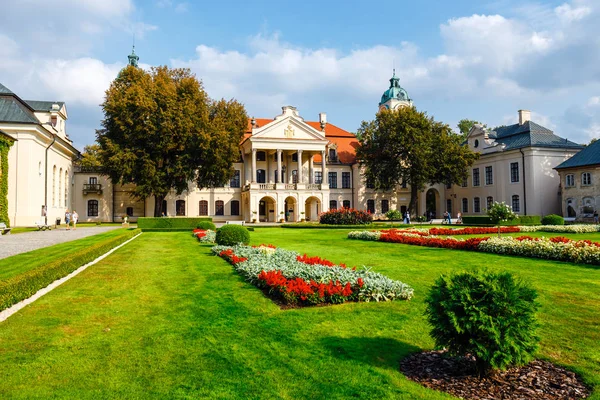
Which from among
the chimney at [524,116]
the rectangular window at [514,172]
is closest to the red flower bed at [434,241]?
the rectangular window at [514,172]

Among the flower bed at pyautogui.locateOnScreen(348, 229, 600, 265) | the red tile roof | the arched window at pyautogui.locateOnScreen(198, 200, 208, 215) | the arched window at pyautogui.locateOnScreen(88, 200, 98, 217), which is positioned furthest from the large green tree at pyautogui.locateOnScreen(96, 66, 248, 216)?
the flower bed at pyautogui.locateOnScreen(348, 229, 600, 265)

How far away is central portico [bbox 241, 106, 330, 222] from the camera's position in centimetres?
4694

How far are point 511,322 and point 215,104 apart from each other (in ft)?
143

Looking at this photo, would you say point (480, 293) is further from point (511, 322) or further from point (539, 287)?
point (539, 287)

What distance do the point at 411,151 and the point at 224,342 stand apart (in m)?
40.9

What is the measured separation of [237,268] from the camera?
34.0 feet

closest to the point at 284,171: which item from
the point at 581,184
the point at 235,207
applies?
the point at 235,207

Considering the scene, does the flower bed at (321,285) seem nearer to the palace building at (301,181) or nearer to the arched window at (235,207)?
the palace building at (301,181)

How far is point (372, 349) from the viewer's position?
5.07 metres

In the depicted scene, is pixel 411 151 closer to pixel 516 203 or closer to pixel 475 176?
pixel 475 176

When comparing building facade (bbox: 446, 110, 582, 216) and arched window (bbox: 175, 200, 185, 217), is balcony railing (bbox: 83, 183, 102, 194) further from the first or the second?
building facade (bbox: 446, 110, 582, 216)

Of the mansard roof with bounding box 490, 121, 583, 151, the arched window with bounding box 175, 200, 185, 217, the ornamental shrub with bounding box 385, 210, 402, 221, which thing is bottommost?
the ornamental shrub with bounding box 385, 210, 402, 221

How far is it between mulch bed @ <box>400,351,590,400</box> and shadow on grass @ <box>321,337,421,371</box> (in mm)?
158

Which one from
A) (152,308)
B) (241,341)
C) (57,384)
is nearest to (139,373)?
(57,384)
